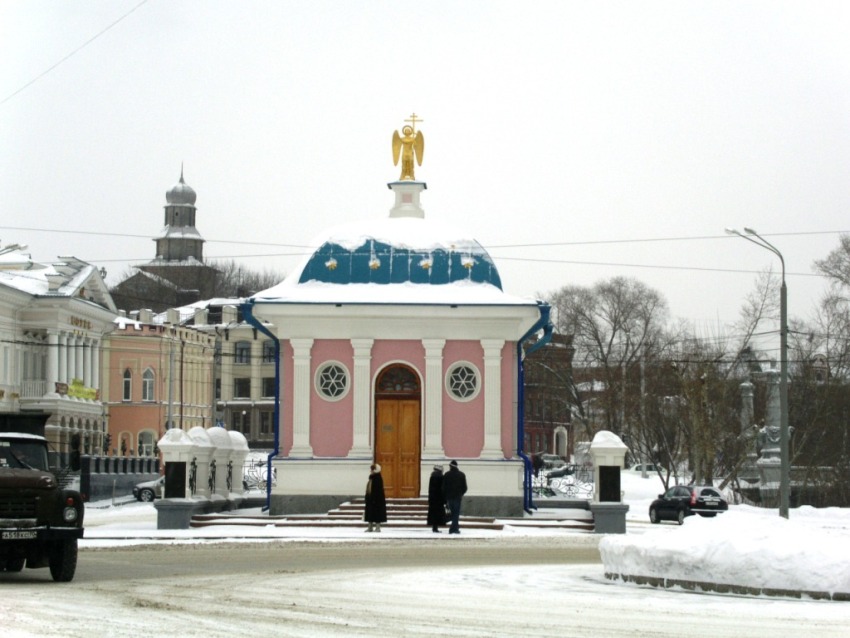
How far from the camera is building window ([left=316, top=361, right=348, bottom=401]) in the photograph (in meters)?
34.2

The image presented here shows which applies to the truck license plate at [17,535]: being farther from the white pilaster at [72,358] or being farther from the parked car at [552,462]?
the parked car at [552,462]

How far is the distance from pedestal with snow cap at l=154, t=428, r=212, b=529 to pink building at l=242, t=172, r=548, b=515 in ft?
6.14

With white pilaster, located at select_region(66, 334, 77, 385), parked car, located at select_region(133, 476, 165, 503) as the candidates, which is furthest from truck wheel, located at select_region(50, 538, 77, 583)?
white pilaster, located at select_region(66, 334, 77, 385)

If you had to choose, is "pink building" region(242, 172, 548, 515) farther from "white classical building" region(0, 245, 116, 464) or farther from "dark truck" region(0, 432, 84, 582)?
"white classical building" region(0, 245, 116, 464)

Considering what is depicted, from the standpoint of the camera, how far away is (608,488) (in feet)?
108

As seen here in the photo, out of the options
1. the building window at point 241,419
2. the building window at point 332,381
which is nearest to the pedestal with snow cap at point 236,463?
the building window at point 332,381

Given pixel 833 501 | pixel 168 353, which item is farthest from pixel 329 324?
pixel 168 353

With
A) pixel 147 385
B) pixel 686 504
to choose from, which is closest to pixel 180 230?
pixel 147 385

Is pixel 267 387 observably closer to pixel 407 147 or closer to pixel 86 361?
pixel 86 361

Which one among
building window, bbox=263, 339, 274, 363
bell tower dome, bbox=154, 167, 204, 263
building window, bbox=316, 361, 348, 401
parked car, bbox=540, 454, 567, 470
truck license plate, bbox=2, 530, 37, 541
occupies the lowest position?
parked car, bbox=540, 454, 567, 470

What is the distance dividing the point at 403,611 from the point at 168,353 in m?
78.4

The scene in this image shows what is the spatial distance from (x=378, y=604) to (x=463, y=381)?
752 inches

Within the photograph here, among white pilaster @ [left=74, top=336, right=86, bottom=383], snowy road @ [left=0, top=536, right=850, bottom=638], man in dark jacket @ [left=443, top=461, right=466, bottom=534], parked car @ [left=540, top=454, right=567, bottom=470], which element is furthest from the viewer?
parked car @ [left=540, top=454, right=567, bottom=470]

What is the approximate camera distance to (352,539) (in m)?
28.6
